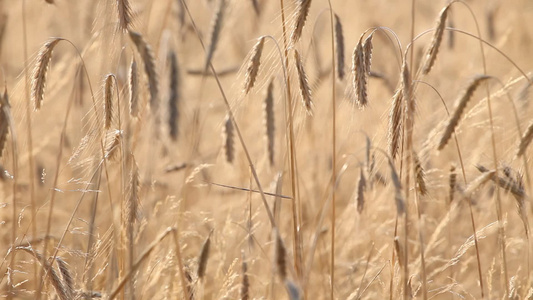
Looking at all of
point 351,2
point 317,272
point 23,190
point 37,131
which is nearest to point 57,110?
point 37,131

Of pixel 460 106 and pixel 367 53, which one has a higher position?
pixel 367 53

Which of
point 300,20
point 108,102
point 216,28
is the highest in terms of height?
point 300,20

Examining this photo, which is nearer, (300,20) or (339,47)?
(300,20)

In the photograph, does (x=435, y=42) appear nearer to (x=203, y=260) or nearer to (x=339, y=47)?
(x=339, y=47)

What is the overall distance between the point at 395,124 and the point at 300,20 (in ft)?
1.20

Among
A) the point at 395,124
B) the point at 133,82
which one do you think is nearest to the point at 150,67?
the point at 133,82

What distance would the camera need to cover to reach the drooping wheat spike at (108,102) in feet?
5.01

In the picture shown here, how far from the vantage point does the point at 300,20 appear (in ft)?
5.42

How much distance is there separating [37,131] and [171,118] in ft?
8.26

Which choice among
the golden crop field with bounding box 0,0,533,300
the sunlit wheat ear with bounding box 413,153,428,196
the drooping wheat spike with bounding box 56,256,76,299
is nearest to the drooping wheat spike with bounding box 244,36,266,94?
the golden crop field with bounding box 0,0,533,300

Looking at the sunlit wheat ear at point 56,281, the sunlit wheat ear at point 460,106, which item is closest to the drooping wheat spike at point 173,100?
the sunlit wheat ear at point 56,281

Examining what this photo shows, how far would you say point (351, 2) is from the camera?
502 cm

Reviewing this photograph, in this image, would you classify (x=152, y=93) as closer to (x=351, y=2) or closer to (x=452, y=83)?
(x=452, y=83)

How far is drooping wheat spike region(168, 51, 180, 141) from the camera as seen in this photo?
1073 mm
